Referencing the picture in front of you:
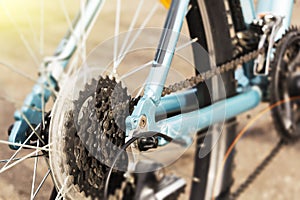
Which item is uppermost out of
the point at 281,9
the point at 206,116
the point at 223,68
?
the point at 281,9

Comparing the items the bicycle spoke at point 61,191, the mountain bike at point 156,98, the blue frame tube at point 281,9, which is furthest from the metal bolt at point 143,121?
the blue frame tube at point 281,9

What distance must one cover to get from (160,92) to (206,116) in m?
0.33

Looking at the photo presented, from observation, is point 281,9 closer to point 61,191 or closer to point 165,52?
point 165,52

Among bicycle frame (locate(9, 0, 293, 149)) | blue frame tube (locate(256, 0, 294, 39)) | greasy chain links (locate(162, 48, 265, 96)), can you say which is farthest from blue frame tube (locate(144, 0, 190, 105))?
blue frame tube (locate(256, 0, 294, 39))

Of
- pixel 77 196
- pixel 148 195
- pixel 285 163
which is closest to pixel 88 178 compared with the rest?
pixel 77 196

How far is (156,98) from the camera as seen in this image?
1195 mm

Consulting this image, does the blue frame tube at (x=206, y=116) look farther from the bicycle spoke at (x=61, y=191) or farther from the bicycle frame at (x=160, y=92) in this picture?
the bicycle spoke at (x=61, y=191)

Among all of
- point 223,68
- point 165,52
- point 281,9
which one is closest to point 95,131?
point 165,52

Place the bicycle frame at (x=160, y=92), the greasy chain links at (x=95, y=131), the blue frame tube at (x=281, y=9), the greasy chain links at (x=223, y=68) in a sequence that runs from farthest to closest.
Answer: the blue frame tube at (x=281, y=9) < the greasy chain links at (x=223, y=68) < the bicycle frame at (x=160, y=92) < the greasy chain links at (x=95, y=131)

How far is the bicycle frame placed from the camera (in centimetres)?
120

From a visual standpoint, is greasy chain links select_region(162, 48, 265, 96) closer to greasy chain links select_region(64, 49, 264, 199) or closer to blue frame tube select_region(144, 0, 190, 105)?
blue frame tube select_region(144, 0, 190, 105)

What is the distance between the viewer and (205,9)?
5.22 ft

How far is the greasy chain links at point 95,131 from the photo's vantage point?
1082 mm

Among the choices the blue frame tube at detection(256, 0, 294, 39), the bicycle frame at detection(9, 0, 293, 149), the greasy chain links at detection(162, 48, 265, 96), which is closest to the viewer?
the bicycle frame at detection(9, 0, 293, 149)
